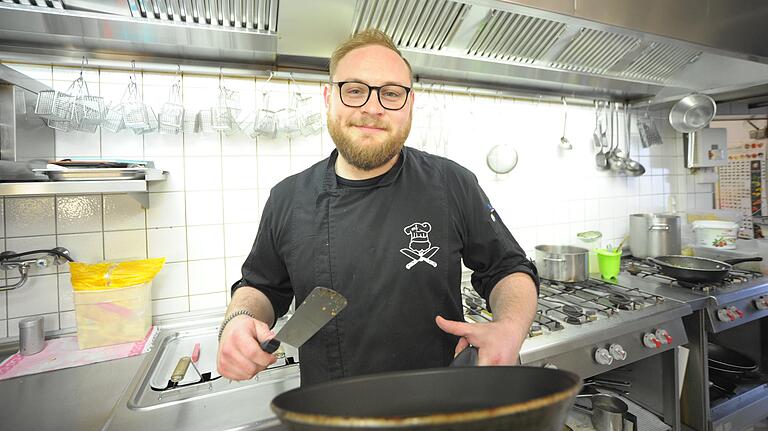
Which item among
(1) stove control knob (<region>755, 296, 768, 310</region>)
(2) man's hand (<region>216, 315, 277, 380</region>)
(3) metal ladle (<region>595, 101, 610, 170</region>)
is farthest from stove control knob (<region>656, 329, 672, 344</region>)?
(2) man's hand (<region>216, 315, 277, 380</region>)

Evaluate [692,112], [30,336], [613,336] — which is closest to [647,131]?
[692,112]

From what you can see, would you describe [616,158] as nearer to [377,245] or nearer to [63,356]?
[377,245]

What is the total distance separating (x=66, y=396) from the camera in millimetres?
883

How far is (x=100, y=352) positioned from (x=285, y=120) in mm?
1016

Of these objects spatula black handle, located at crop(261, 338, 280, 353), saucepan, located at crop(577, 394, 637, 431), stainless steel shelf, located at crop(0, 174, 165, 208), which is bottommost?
saucepan, located at crop(577, 394, 637, 431)

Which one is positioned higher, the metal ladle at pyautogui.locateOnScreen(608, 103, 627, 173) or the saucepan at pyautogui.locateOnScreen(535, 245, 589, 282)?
the metal ladle at pyautogui.locateOnScreen(608, 103, 627, 173)

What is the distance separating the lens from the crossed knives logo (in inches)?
32.7

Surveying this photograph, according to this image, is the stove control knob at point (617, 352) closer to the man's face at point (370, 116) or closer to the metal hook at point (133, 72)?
the man's face at point (370, 116)

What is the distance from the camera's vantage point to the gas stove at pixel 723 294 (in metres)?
Result: 1.42

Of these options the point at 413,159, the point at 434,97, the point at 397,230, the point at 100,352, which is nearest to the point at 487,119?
the point at 434,97

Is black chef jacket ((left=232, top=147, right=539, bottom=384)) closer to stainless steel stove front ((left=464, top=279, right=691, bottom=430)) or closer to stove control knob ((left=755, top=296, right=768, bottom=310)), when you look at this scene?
stainless steel stove front ((left=464, top=279, right=691, bottom=430))

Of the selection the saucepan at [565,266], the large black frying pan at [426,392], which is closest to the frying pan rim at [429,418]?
the large black frying pan at [426,392]

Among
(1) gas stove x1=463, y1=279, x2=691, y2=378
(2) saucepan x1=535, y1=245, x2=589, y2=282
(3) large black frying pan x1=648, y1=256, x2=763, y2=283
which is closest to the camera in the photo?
(1) gas stove x1=463, y1=279, x2=691, y2=378

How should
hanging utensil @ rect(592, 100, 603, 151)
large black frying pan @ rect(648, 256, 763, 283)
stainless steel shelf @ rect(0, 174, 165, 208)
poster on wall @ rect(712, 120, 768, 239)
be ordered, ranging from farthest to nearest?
poster on wall @ rect(712, 120, 768, 239)
hanging utensil @ rect(592, 100, 603, 151)
large black frying pan @ rect(648, 256, 763, 283)
stainless steel shelf @ rect(0, 174, 165, 208)
